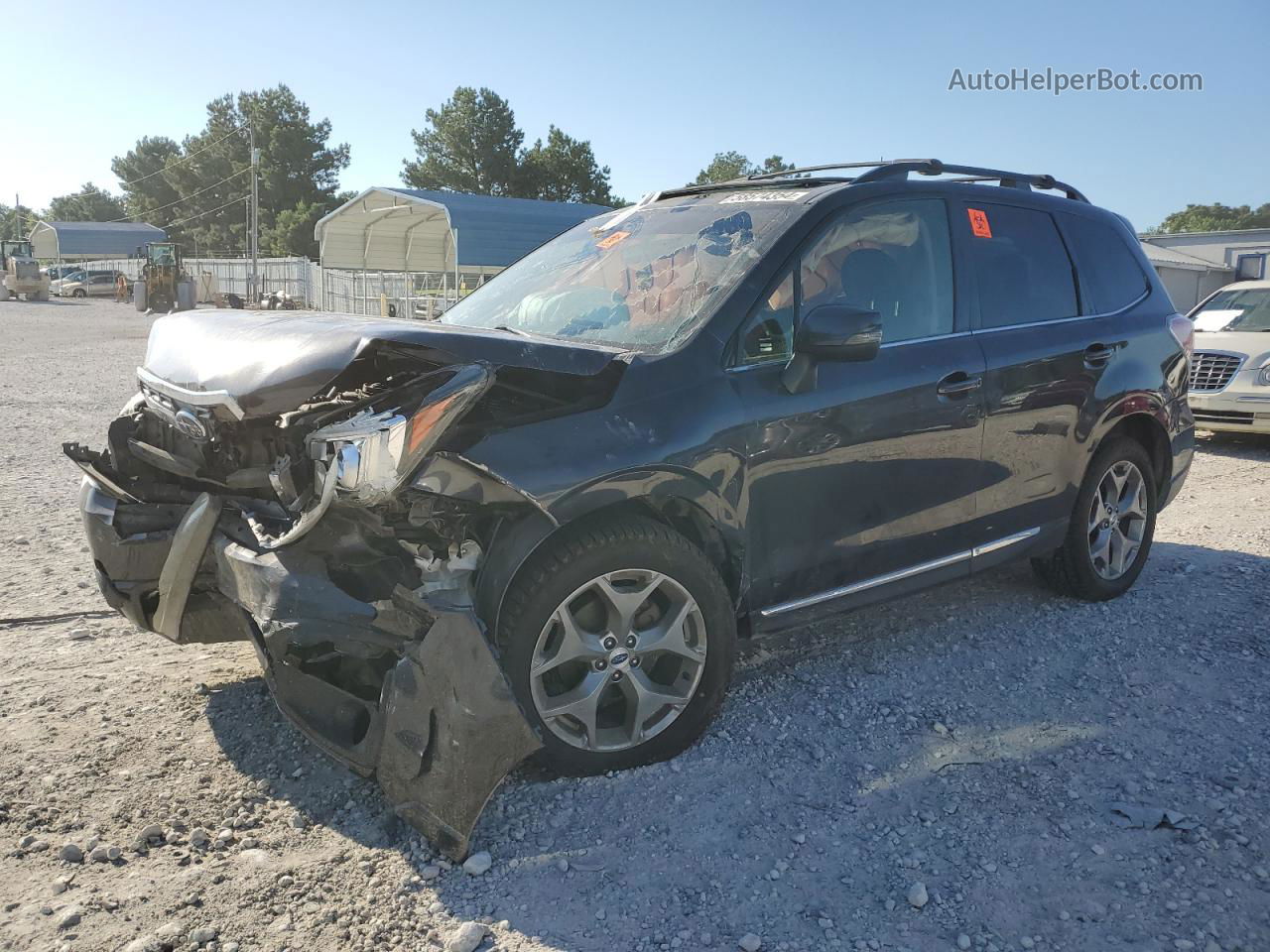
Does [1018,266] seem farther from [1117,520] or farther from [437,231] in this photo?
[437,231]

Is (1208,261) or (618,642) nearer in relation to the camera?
(618,642)

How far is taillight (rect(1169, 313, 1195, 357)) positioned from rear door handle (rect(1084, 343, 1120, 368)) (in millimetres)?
639

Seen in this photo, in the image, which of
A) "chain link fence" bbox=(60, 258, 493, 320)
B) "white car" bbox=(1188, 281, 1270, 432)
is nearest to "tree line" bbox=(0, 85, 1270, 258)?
"chain link fence" bbox=(60, 258, 493, 320)

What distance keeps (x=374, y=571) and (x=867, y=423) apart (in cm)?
189

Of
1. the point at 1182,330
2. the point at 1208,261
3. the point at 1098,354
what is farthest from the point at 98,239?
the point at 1098,354

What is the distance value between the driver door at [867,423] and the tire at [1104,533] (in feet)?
3.14

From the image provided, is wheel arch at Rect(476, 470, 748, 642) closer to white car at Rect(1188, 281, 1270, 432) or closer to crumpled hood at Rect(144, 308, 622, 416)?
crumpled hood at Rect(144, 308, 622, 416)

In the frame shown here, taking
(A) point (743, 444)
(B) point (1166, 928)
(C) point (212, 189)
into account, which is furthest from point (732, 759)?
(C) point (212, 189)

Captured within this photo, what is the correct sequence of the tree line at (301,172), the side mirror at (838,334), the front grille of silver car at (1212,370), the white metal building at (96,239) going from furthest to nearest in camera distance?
the white metal building at (96,239)
the tree line at (301,172)
the front grille of silver car at (1212,370)
the side mirror at (838,334)

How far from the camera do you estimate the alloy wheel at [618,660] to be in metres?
2.97

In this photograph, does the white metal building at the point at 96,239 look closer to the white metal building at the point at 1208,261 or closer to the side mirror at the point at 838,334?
the white metal building at the point at 1208,261

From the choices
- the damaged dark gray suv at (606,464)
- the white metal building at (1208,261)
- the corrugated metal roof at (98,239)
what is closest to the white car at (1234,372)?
the damaged dark gray suv at (606,464)

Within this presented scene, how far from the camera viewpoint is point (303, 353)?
2.83m

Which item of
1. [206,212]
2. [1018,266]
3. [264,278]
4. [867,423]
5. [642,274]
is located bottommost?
[867,423]
